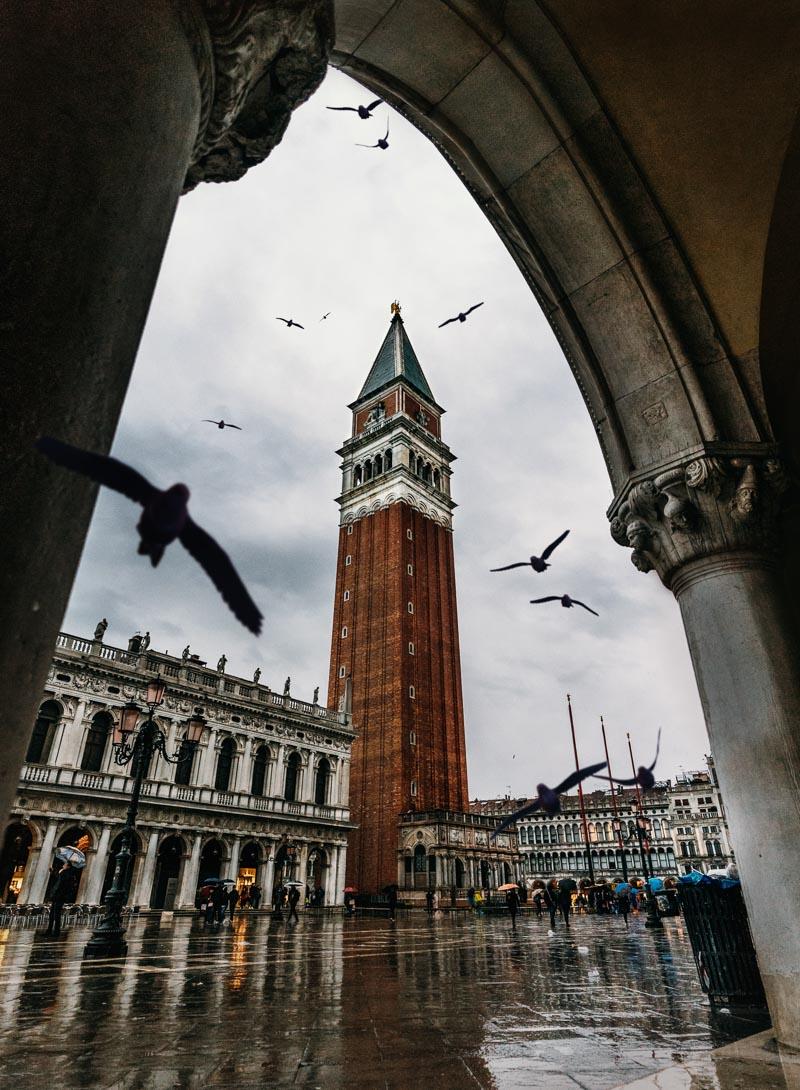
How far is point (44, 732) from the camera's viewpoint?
79.5 ft

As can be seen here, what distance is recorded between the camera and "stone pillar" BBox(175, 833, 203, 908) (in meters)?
26.8

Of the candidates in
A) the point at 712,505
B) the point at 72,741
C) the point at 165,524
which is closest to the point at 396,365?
the point at 72,741

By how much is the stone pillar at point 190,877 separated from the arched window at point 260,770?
358 centimetres

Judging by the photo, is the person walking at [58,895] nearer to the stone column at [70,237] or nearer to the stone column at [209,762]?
the stone column at [209,762]

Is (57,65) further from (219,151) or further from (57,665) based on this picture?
(57,665)

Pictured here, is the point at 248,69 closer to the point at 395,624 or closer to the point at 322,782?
the point at 322,782

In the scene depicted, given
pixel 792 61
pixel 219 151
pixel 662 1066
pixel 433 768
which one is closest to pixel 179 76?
pixel 219 151

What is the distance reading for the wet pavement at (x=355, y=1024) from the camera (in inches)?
118

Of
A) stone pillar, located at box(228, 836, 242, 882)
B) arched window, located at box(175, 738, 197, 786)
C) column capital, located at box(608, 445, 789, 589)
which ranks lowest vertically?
stone pillar, located at box(228, 836, 242, 882)

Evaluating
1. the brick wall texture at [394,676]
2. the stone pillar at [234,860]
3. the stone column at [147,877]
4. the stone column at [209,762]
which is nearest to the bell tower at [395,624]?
the brick wall texture at [394,676]

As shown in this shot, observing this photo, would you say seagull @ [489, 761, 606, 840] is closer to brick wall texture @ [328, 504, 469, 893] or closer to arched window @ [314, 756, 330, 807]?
arched window @ [314, 756, 330, 807]

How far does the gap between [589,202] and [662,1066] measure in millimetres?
5397

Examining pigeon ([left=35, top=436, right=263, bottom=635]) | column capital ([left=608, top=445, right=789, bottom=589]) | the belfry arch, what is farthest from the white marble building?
pigeon ([left=35, top=436, right=263, bottom=635])

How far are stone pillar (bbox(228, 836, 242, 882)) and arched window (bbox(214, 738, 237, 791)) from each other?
2443mm
